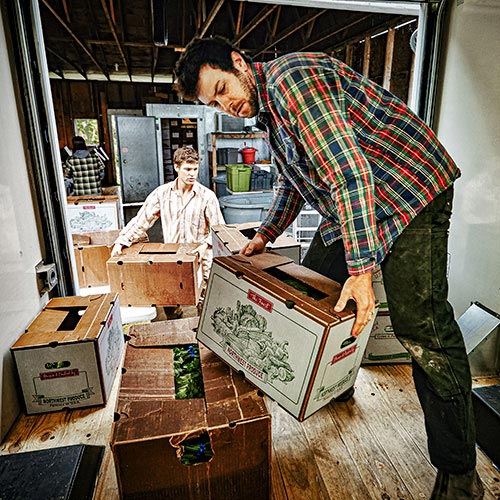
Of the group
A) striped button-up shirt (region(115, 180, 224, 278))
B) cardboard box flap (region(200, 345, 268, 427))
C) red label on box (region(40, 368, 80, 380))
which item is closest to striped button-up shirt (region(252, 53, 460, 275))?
cardboard box flap (region(200, 345, 268, 427))

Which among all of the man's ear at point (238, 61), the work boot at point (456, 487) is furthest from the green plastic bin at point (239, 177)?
the work boot at point (456, 487)

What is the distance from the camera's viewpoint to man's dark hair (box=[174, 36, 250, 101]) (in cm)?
103

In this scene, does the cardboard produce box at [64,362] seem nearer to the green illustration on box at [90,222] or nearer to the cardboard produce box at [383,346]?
the cardboard produce box at [383,346]

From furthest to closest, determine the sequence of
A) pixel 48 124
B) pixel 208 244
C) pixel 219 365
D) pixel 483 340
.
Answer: pixel 208 244
pixel 48 124
pixel 483 340
pixel 219 365

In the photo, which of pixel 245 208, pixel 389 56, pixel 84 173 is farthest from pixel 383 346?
pixel 84 173

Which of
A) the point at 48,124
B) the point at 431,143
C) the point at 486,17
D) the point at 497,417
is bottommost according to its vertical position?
the point at 497,417

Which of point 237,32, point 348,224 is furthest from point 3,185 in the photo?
point 237,32

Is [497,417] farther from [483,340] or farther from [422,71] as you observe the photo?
[422,71]

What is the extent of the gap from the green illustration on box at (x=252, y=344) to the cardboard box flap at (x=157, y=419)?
19cm

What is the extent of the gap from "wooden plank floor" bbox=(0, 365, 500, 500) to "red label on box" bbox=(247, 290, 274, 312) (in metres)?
0.59

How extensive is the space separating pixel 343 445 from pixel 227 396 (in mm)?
562

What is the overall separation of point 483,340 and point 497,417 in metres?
0.43

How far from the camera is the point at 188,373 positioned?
134 centimetres

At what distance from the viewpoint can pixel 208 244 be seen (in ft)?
8.37
